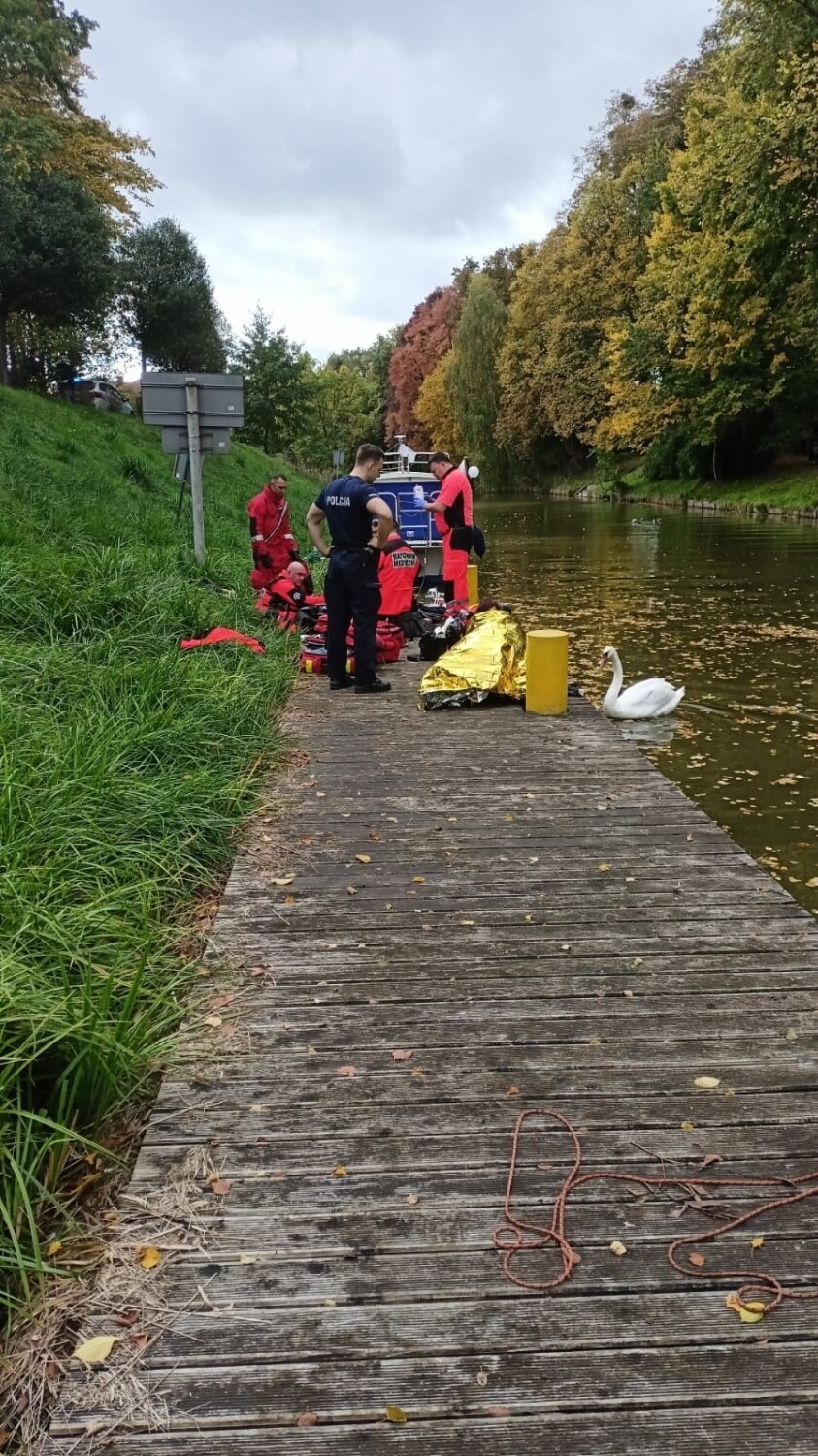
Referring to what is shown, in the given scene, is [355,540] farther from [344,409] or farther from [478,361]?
[344,409]

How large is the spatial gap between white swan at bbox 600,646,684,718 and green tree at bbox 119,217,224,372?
1101 inches

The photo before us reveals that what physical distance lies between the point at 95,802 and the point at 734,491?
32.4 meters

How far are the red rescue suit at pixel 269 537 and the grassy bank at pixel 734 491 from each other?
67.1 feet

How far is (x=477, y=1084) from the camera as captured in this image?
2.83 meters

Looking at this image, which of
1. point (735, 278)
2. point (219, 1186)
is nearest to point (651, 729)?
point (219, 1186)

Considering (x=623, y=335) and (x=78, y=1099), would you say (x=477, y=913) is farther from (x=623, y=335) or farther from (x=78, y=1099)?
(x=623, y=335)

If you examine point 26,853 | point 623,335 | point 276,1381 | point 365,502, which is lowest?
point 276,1381

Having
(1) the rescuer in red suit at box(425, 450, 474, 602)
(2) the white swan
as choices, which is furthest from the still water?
(1) the rescuer in red suit at box(425, 450, 474, 602)

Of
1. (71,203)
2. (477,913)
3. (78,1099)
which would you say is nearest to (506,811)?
(477,913)

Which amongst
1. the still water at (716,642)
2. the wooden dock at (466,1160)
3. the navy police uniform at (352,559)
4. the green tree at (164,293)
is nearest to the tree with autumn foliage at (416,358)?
the green tree at (164,293)

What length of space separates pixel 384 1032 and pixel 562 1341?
1.23 meters

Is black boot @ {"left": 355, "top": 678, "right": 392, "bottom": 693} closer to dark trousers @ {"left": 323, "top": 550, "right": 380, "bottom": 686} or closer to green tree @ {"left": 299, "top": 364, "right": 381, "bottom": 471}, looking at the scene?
dark trousers @ {"left": 323, "top": 550, "right": 380, "bottom": 686}

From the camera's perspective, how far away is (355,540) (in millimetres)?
7719

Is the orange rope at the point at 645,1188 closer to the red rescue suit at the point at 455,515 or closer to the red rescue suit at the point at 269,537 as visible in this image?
the red rescue suit at the point at 455,515
